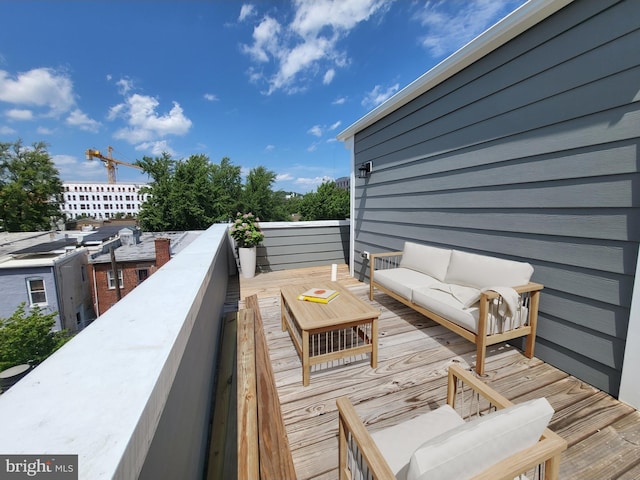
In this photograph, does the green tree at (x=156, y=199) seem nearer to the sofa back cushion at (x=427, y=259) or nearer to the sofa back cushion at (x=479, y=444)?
the sofa back cushion at (x=427, y=259)

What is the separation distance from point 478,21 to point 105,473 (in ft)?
14.6

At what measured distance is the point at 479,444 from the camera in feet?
2.45

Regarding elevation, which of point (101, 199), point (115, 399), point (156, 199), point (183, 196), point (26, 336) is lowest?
point (26, 336)

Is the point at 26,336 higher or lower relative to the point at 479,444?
lower

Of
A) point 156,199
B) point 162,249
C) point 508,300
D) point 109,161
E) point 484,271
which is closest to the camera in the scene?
point 508,300

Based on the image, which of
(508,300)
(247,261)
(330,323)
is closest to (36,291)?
(247,261)

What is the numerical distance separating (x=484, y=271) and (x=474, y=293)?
274mm

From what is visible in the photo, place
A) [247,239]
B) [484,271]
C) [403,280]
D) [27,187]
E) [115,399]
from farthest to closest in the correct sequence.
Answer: [27,187]
[247,239]
[403,280]
[484,271]
[115,399]

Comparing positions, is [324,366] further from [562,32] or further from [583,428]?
[562,32]

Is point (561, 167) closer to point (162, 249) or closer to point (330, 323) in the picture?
point (330, 323)

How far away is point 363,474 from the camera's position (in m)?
0.99

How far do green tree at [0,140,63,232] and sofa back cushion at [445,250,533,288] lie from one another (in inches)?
1128

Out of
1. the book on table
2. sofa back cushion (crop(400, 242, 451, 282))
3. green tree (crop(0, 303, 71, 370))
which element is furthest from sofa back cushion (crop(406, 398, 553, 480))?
green tree (crop(0, 303, 71, 370))

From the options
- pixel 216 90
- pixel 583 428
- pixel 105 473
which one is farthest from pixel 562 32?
pixel 216 90
